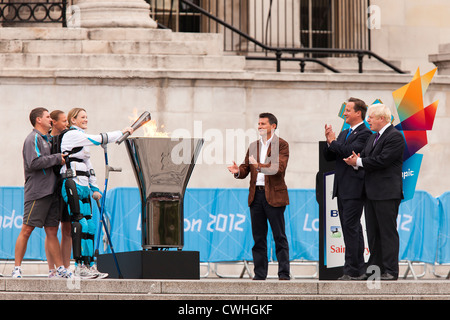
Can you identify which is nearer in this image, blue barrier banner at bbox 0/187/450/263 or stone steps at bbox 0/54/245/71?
blue barrier banner at bbox 0/187/450/263

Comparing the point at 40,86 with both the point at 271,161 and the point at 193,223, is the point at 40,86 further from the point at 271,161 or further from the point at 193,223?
the point at 271,161

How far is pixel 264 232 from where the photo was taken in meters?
12.4

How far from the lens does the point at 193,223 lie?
15.4 metres

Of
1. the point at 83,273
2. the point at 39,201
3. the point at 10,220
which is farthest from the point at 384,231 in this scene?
the point at 10,220

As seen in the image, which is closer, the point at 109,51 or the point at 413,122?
the point at 413,122

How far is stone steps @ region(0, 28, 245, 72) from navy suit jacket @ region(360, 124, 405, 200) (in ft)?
18.9

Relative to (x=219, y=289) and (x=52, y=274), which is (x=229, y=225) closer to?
(x=52, y=274)

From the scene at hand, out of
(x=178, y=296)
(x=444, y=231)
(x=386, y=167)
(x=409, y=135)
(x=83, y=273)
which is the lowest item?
(x=178, y=296)

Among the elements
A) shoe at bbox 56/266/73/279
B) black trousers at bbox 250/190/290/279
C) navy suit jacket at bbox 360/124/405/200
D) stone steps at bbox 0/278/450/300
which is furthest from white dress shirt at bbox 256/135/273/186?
shoe at bbox 56/266/73/279

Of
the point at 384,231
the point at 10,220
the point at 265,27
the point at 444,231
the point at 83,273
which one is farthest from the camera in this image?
the point at 265,27

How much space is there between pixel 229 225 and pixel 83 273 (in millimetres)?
4496

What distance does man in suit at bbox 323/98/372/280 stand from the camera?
11.5 m

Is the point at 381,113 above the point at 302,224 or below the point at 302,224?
above

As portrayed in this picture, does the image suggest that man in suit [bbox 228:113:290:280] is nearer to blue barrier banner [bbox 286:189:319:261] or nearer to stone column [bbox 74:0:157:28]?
blue barrier banner [bbox 286:189:319:261]
